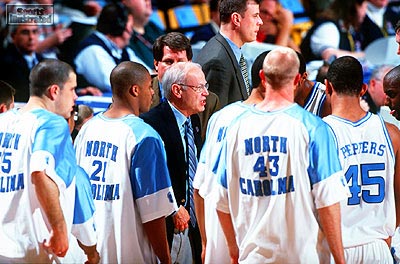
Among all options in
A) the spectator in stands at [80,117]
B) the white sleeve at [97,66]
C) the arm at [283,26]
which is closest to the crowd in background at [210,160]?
the spectator in stands at [80,117]

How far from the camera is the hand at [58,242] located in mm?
5285

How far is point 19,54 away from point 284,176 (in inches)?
220

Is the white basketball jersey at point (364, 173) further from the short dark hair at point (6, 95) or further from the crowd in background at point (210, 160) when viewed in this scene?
the short dark hair at point (6, 95)

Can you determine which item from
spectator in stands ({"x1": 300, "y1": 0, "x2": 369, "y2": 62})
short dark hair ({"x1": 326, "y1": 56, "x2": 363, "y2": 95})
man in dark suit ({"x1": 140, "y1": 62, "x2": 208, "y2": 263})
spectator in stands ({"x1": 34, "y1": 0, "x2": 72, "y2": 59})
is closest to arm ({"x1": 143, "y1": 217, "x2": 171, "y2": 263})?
man in dark suit ({"x1": 140, "y1": 62, "x2": 208, "y2": 263})

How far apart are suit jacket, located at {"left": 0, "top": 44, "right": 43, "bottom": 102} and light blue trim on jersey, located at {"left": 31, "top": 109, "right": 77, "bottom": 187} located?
450cm

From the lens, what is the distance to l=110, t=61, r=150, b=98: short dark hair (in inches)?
230

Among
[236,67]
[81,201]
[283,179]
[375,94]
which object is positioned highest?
[236,67]

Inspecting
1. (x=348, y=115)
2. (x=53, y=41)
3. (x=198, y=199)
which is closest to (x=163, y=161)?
(x=198, y=199)

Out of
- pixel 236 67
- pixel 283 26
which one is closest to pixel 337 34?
pixel 283 26

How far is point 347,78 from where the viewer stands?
556cm

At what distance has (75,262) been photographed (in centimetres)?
579

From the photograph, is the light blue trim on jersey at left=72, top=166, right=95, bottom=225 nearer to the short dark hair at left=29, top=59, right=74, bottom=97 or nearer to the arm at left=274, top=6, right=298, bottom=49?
the short dark hair at left=29, top=59, right=74, bottom=97

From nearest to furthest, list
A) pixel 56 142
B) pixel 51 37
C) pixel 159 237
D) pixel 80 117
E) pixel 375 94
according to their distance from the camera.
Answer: pixel 56 142 → pixel 159 237 → pixel 80 117 → pixel 375 94 → pixel 51 37

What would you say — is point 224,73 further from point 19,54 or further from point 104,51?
point 19,54
